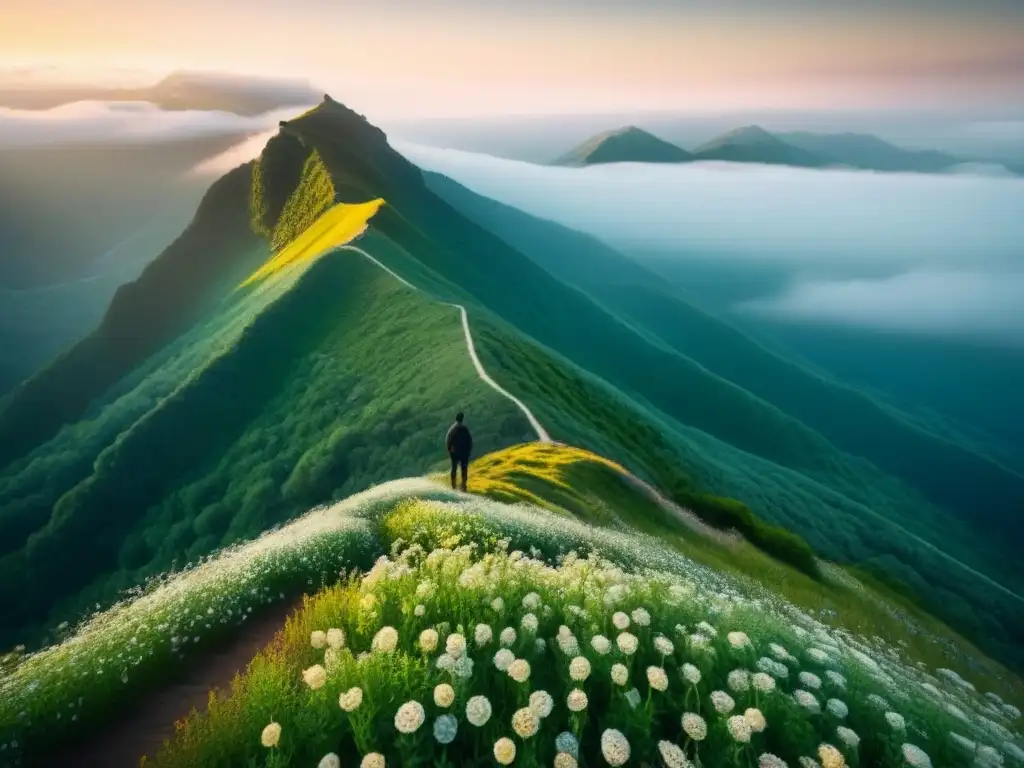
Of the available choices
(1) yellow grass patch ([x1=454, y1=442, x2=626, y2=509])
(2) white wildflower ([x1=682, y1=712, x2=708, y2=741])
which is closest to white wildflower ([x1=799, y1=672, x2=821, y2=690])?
(2) white wildflower ([x1=682, y1=712, x2=708, y2=741])

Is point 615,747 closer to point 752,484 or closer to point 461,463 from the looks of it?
point 461,463

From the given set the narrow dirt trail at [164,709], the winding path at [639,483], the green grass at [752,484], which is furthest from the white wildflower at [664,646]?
the green grass at [752,484]

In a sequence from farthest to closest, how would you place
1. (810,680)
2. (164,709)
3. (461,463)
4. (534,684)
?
(461,463) < (164,709) < (810,680) < (534,684)

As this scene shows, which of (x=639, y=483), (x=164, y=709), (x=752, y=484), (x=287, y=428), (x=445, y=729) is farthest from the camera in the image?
(x=752, y=484)

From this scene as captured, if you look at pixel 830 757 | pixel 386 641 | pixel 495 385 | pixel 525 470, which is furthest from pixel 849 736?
pixel 495 385

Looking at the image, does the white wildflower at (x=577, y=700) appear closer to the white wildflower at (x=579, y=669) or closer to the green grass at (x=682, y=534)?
the white wildflower at (x=579, y=669)
